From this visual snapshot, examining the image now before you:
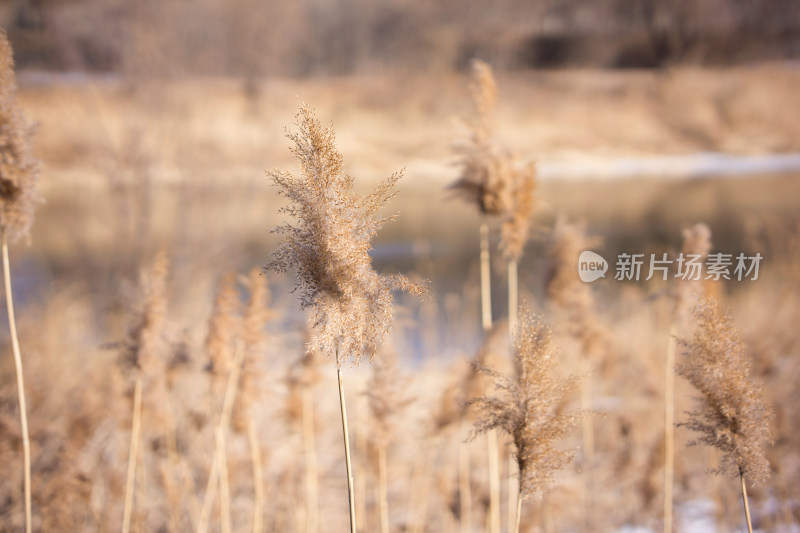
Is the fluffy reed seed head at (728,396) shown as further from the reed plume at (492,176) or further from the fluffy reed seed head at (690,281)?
the reed plume at (492,176)

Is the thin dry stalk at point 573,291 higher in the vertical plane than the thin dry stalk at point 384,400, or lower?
higher

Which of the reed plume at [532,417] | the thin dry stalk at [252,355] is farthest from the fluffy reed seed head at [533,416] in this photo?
the thin dry stalk at [252,355]

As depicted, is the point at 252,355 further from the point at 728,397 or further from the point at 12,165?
the point at 728,397

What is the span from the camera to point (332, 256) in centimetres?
129

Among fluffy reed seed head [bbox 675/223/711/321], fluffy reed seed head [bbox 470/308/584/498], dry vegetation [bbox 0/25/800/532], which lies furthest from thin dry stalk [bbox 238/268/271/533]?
fluffy reed seed head [bbox 675/223/711/321]

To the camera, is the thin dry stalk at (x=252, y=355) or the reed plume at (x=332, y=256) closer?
the reed plume at (x=332, y=256)

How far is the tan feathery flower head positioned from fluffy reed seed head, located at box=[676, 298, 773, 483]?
839 mm

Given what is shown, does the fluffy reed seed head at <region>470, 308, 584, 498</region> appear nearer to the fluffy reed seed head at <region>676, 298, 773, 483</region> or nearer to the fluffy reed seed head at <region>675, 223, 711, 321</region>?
the fluffy reed seed head at <region>676, 298, 773, 483</region>

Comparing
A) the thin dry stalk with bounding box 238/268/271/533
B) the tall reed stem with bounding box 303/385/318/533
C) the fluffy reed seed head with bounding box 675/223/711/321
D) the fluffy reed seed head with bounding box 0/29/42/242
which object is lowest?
the tall reed stem with bounding box 303/385/318/533

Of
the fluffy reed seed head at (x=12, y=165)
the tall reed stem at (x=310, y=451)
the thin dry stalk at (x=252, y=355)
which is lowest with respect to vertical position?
the tall reed stem at (x=310, y=451)

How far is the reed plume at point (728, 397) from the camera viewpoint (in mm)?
1512

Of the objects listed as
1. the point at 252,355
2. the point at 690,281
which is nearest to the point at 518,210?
the point at 690,281

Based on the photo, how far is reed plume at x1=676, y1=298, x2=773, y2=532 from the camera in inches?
59.5

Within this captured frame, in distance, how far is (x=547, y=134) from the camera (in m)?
13.6
